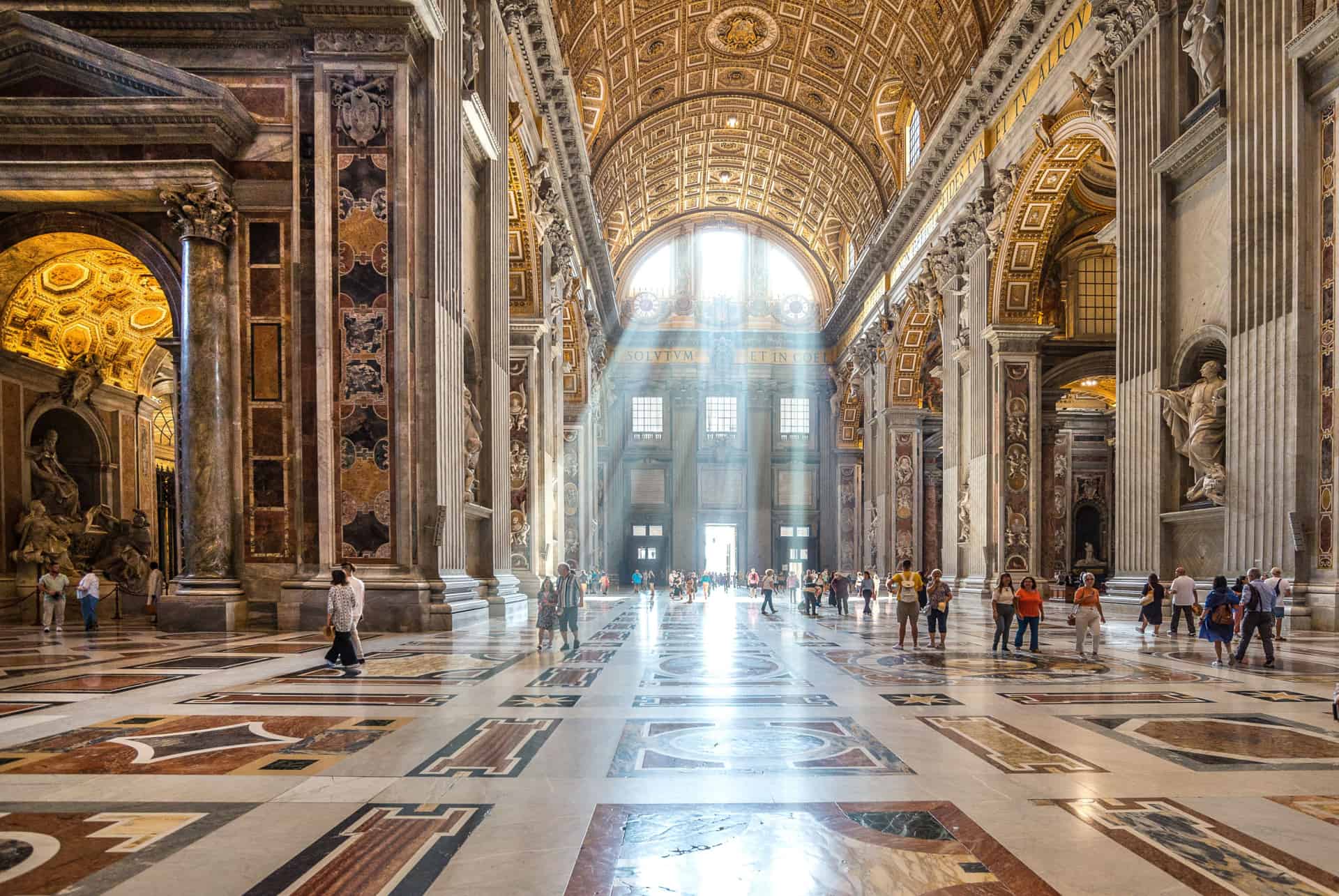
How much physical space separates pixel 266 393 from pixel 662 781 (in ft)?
35.3

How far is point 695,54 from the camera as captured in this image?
105ft

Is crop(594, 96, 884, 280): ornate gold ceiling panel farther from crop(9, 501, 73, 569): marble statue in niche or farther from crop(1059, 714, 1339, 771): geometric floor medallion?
crop(1059, 714, 1339, 771): geometric floor medallion

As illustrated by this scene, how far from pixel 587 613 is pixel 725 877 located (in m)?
16.7

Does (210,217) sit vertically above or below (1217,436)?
above

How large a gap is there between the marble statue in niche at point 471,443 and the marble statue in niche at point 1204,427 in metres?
11.4

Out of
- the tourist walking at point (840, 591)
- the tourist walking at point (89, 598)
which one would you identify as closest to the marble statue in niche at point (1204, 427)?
the tourist walking at point (840, 591)

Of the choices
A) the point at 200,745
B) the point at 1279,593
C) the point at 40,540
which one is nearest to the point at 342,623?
the point at 200,745

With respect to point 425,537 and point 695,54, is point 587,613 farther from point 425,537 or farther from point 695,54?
point 695,54

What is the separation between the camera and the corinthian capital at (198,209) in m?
13.0

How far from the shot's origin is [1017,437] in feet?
74.7

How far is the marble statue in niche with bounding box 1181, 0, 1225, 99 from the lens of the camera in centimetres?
1426

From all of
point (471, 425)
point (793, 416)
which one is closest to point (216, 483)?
point (471, 425)

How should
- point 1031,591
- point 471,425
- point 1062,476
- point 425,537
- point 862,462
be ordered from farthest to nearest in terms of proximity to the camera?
point 862,462 → point 1062,476 → point 471,425 → point 425,537 → point 1031,591

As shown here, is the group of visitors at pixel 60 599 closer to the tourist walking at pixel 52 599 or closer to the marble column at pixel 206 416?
the tourist walking at pixel 52 599
